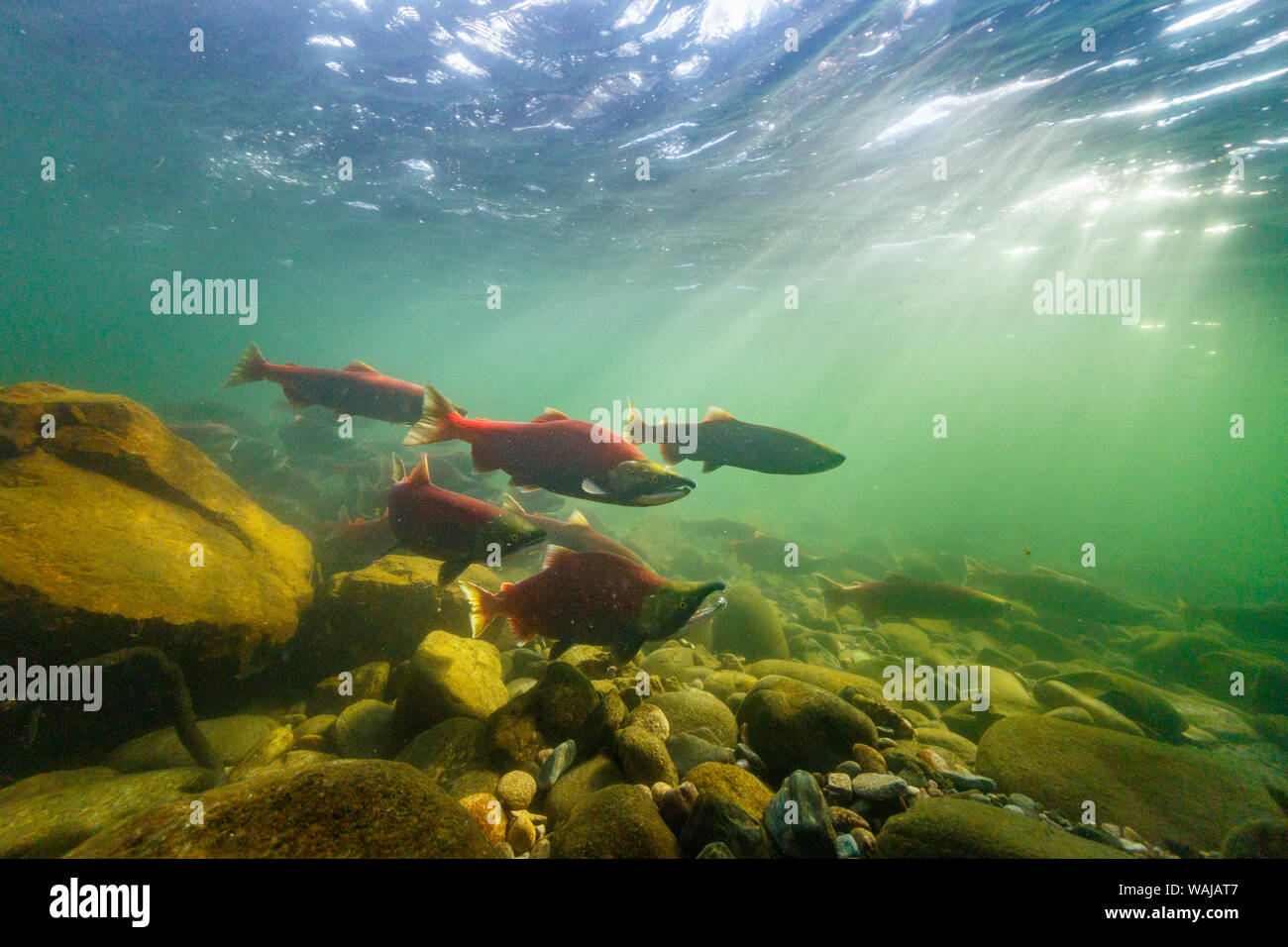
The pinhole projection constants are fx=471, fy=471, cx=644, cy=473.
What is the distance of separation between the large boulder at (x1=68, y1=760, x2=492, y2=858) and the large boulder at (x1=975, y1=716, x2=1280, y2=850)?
3.31 meters

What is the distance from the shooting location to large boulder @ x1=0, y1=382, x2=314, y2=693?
3.18 meters

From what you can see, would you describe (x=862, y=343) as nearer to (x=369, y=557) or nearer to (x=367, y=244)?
(x=367, y=244)

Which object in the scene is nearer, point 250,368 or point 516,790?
point 516,790

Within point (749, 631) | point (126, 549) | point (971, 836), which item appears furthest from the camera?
point (749, 631)

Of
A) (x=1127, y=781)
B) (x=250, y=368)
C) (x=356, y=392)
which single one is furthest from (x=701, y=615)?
(x=250, y=368)

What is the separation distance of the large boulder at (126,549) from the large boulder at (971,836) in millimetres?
4750

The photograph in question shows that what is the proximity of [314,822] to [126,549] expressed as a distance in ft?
11.7

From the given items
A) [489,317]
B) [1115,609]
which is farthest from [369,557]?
[489,317]

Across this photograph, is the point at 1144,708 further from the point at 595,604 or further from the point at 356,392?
the point at 356,392

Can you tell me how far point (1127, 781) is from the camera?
3.03 metres

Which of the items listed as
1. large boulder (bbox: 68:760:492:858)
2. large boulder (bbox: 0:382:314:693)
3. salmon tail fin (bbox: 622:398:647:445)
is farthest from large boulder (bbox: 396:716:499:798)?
salmon tail fin (bbox: 622:398:647:445)

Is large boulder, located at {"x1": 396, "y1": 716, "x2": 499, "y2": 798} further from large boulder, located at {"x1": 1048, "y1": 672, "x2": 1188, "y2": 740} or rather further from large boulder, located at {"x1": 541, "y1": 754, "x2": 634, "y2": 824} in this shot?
large boulder, located at {"x1": 1048, "y1": 672, "x2": 1188, "y2": 740}
